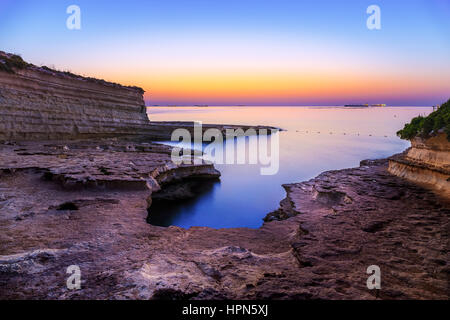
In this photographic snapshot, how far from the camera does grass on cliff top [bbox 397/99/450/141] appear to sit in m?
6.95

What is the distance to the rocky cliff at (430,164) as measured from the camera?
644 centimetres

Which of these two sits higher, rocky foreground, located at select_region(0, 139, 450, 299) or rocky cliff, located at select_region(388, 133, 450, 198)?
rocky cliff, located at select_region(388, 133, 450, 198)

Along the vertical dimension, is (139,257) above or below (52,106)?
below

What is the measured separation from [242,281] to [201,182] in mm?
8283

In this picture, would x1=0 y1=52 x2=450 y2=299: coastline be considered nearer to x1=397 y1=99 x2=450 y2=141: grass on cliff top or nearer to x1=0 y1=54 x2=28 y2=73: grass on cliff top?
x1=397 y1=99 x2=450 y2=141: grass on cliff top

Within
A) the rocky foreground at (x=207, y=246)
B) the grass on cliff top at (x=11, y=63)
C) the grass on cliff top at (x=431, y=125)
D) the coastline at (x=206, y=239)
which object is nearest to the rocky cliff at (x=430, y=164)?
the coastline at (x=206, y=239)

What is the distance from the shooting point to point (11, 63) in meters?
11.4

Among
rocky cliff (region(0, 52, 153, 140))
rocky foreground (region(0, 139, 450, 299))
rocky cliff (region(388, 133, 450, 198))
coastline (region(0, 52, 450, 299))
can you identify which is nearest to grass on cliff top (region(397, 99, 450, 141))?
rocky cliff (region(388, 133, 450, 198))

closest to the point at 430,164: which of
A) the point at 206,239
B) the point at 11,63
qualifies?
the point at 206,239

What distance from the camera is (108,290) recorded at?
2477 millimetres

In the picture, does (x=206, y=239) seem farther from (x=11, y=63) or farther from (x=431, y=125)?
(x=11, y=63)

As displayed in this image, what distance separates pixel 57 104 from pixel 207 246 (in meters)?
13.9
